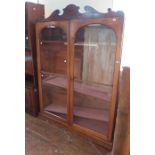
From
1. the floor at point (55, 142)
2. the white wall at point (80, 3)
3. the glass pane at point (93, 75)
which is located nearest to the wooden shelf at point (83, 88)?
the glass pane at point (93, 75)

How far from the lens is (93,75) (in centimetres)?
207

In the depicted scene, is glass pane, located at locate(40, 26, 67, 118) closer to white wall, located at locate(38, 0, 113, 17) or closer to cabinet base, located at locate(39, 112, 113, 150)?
cabinet base, located at locate(39, 112, 113, 150)

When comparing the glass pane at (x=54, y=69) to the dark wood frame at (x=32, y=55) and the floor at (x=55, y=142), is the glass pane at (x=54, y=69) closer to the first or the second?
the dark wood frame at (x=32, y=55)

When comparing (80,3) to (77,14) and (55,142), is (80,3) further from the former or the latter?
(55,142)

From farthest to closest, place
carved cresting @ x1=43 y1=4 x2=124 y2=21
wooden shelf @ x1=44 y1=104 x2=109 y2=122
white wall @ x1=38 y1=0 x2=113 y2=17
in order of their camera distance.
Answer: wooden shelf @ x1=44 y1=104 x2=109 y2=122
white wall @ x1=38 y1=0 x2=113 y2=17
carved cresting @ x1=43 y1=4 x2=124 y2=21

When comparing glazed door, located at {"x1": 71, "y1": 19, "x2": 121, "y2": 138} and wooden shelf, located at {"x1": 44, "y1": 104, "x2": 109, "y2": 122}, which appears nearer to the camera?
glazed door, located at {"x1": 71, "y1": 19, "x2": 121, "y2": 138}

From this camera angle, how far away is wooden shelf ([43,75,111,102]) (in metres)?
1.98

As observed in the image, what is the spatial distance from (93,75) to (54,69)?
64cm

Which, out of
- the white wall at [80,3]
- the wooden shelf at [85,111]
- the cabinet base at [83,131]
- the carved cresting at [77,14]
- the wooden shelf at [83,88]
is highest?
the white wall at [80,3]

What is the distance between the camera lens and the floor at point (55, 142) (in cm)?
192

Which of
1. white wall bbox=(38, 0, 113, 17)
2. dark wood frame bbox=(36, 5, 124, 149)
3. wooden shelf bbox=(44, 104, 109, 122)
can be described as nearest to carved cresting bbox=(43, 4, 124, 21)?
dark wood frame bbox=(36, 5, 124, 149)

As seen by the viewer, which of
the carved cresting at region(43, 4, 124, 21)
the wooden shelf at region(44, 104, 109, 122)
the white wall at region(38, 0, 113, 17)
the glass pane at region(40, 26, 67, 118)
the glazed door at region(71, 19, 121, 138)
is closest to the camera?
the carved cresting at region(43, 4, 124, 21)

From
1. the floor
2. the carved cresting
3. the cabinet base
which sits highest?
the carved cresting
